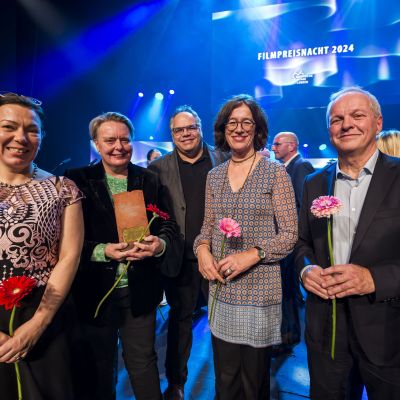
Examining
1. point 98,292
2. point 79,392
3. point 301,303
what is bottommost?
point 301,303

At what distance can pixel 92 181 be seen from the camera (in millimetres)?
1747

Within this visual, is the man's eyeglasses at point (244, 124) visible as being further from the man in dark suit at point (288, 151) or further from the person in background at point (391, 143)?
the man in dark suit at point (288, 151)


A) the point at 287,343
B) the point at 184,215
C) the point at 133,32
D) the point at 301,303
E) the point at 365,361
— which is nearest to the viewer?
the point at 365,361

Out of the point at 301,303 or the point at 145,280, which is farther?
the point at 301,303

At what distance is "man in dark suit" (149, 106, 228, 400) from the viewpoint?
2244 millimetres

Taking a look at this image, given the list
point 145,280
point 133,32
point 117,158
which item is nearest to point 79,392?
point 145,280

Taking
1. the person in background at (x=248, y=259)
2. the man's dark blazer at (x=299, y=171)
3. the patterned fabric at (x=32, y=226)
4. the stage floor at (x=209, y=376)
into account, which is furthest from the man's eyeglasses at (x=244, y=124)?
the man's dark blazer at (x=299, y=171)

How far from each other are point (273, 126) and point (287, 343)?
4.58m

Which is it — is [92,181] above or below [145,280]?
above

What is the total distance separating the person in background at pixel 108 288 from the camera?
1.68 meters

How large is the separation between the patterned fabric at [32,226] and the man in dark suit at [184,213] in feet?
3.31

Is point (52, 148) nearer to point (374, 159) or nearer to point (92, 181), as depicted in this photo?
point (92, 181)

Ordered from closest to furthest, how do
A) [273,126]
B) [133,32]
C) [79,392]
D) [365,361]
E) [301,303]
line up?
[365,361] → [79,392] → [301,303] → [273,126] → [133,32]

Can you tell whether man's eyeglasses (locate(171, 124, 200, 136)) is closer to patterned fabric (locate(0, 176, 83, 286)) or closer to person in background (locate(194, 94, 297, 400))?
person in background (locate(194, 94, 297, 400))
